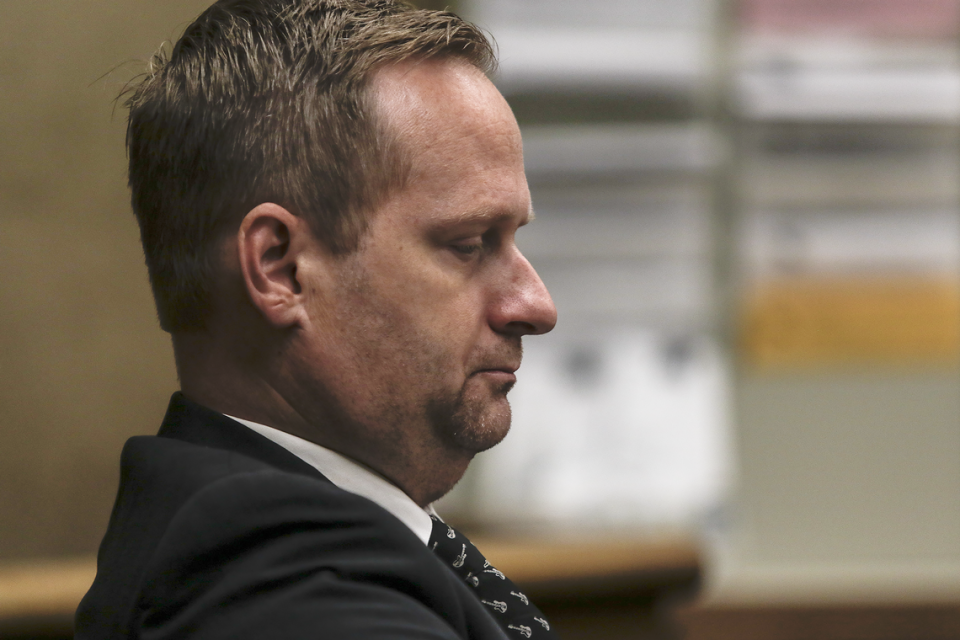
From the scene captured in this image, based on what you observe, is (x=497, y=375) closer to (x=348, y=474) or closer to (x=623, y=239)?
(x=348, y=474)

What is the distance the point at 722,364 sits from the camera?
2164mm

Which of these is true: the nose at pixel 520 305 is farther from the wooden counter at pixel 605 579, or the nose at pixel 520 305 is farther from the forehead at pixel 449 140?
the wooden counter at pixel 605 579

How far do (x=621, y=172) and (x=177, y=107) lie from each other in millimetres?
1620

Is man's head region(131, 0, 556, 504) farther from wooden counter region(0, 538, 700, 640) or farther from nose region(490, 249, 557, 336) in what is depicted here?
wooden counter region(0, 538, 700, 640)

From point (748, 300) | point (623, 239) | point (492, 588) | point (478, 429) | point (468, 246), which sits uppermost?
point (623, 239)

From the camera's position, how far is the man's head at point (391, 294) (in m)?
0.66

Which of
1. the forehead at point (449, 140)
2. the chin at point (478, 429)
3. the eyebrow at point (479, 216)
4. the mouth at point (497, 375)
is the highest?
the forehead at point (449, 140)

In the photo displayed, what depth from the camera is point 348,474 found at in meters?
0.68

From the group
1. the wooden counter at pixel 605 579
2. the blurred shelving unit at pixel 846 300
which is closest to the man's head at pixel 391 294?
the wooden counter at pixel 605 579

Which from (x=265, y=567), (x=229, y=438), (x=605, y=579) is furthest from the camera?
(x=605, y=579)

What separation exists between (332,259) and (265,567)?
0.73 ft

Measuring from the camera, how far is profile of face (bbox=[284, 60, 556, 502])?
66cm

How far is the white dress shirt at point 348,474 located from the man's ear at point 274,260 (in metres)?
0.08

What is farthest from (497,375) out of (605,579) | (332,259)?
(605,579)
